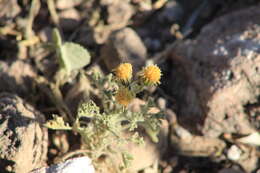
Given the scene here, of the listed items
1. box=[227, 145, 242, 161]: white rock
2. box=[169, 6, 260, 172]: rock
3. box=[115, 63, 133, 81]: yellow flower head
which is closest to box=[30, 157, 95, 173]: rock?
box=[115, 63, 133, 81]: yellow flower head

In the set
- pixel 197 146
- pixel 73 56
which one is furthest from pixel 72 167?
pixel 197 146

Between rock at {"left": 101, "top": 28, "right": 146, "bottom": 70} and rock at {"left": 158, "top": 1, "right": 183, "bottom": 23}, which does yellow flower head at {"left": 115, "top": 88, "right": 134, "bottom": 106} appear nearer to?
rock at {"left": 101, "top": 28, "right": 146, "bottom": 70}

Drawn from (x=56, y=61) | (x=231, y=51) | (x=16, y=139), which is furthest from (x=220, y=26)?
(x=16, y=139)

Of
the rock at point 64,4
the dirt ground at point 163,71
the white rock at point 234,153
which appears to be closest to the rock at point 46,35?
the dirt ground at point 163,71

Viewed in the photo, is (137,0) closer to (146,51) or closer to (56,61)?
(146,51)

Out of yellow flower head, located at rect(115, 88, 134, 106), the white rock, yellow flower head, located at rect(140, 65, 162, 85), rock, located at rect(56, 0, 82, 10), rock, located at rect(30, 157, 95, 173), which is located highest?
rock, located at rect(56, 0, 82, 10)

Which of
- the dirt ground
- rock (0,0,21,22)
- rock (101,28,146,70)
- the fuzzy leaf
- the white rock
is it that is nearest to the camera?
the fuzzy leaf
